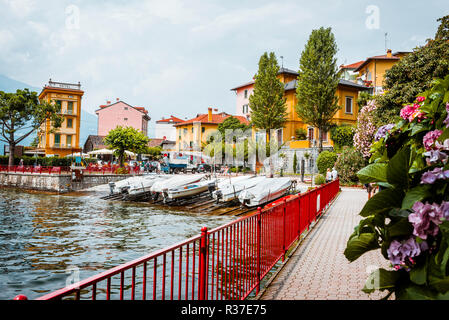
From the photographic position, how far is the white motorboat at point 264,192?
20.1m

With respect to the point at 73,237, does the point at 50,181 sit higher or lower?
higher

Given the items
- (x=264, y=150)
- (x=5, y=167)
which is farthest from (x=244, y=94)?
(x=5, y=167)

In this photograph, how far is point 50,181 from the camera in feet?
113

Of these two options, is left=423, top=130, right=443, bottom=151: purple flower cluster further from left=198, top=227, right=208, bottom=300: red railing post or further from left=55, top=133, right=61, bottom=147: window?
left=55, top=133, right=61, bottom=147: window

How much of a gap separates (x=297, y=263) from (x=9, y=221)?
50.9 ft

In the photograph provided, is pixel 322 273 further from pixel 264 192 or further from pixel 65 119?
pixel 65 119

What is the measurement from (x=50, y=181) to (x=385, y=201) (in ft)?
122

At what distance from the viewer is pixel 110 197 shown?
29.0 m

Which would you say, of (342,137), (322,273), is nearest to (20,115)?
(342,137)

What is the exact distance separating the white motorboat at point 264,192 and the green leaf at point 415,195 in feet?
60.0

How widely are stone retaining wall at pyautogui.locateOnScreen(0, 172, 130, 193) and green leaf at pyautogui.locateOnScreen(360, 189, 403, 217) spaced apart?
36342mm

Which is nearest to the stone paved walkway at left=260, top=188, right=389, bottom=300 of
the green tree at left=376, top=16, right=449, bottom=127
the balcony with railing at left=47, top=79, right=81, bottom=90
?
the green tree at left=376, top=16, right=449, bottom=127

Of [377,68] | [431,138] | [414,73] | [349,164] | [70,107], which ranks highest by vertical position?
[377,68]
